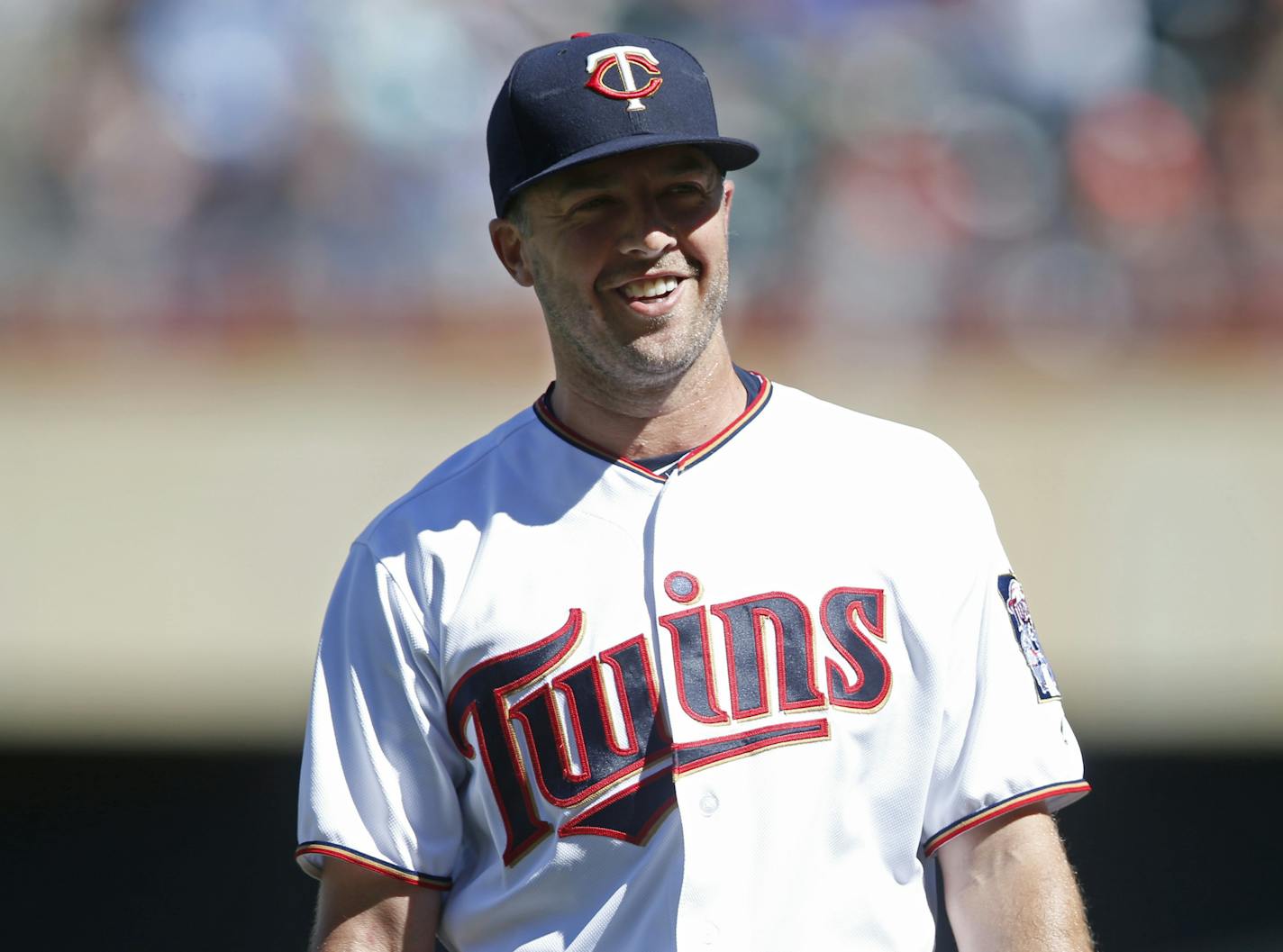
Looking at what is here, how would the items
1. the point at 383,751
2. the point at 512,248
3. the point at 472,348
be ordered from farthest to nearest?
the point at 472,348 → the point at 512,248 → the point at 383,751

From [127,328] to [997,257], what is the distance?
3270 millimetres

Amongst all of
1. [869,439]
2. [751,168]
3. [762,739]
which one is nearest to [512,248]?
[869,439]

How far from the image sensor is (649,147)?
75.7 inches

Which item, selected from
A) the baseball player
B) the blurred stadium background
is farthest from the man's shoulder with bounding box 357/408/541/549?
the blurred stadium background

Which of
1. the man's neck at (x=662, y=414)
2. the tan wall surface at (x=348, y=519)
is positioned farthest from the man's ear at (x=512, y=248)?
the tan wall surface at (x=348, y=519)

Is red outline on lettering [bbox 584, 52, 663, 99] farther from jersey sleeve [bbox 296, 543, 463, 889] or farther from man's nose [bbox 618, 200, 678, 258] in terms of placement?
jersey sleeve [bbox 296, 543, 463, 889]

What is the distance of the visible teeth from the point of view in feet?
6.40

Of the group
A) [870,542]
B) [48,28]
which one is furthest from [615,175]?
[48,28]

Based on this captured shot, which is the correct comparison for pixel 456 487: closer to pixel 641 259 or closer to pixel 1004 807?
pixel 641 259

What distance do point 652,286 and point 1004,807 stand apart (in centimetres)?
73

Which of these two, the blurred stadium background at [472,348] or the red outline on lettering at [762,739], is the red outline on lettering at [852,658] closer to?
the red outline on lettering at [762,739]

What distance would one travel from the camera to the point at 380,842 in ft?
6.32

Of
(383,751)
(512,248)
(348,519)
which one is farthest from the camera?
(348,519)

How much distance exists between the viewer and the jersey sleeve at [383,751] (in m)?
1.92
